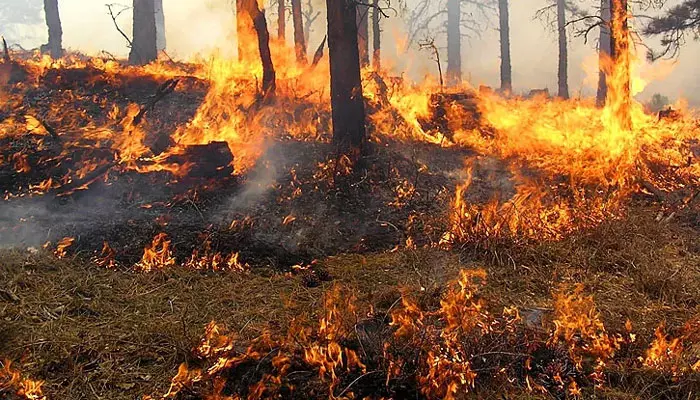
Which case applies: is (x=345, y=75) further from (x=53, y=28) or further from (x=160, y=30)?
(x=160, y=30)

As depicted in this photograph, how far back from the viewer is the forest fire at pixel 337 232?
10.8 feet

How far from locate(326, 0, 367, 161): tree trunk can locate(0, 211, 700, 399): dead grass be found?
2.29m

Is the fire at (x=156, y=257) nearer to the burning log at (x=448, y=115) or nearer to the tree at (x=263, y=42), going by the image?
the tree at (x=263, y=42)

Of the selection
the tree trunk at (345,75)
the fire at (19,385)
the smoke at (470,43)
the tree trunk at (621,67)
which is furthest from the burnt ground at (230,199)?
the smoke at (470,43)

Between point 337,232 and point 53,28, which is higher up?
point 53,28

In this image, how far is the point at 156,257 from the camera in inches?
209

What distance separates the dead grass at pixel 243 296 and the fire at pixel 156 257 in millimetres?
196

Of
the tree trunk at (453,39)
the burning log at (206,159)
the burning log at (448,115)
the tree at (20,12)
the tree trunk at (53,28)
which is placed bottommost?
the burning log at (206,159)

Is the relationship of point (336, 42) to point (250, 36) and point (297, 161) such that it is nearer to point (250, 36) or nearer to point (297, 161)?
point (297, 161)

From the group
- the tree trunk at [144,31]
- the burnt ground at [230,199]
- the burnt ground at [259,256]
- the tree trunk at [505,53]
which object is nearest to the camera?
the burnt ground at [259,256]

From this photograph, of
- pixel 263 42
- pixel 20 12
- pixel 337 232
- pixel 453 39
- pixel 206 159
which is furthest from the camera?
pixel 20 12

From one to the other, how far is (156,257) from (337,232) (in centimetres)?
213

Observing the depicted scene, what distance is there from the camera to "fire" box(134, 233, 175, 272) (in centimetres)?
516

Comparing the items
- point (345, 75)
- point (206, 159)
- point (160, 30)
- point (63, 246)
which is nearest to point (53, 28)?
point (160, 30)
